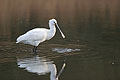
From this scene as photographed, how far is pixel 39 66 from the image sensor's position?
491 inches

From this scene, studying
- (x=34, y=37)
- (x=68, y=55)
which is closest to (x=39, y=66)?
(x=68, y=55)

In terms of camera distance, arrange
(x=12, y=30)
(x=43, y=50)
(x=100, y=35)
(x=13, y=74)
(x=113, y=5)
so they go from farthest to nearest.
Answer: (x=113, y=5) < (x=12, y=30) < (x=100, y=35) < (x=43, y=50) < (x=13, y=74)

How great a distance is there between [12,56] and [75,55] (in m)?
2.17

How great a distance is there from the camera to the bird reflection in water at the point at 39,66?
11594 millimetres

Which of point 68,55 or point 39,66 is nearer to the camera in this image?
point 39,66

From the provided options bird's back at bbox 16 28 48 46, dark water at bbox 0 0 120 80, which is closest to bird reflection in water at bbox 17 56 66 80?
dark water at bbox 0 0 120 80

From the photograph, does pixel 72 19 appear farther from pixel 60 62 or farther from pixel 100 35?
pixel 60 62

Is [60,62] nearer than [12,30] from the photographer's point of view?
Yes

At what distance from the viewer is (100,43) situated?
17.1m

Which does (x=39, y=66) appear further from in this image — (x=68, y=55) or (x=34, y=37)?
(x=34, y=37)

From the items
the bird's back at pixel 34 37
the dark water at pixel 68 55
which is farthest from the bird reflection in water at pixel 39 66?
the bird's back at pixel 34 37

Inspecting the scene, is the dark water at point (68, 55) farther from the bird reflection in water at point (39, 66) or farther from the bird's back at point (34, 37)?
the bird's back at point (34, 37)

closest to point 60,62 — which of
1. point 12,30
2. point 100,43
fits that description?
point 100,43

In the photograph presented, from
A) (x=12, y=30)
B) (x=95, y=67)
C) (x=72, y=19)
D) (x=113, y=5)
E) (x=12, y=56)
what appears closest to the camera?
(x=95, y=67)
